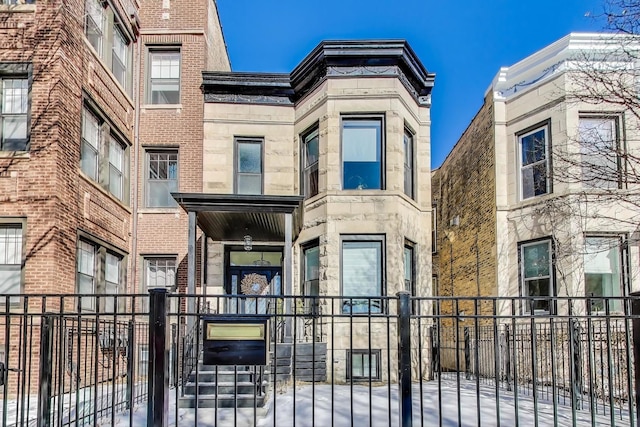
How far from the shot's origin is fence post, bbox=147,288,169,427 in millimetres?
5176

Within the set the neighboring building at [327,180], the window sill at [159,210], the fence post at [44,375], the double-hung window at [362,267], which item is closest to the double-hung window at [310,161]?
the neighboring building at [327,180]

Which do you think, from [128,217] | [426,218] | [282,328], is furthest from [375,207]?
[128,217]

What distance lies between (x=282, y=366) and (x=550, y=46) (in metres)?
9.16

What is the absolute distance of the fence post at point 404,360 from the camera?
5341 mm

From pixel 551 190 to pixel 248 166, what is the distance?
23.8 feet

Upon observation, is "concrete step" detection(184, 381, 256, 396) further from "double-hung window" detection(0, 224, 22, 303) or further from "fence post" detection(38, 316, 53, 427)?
"double-hung window" detection(0, 224, 22, 303)

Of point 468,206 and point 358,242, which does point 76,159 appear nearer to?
point 358,242

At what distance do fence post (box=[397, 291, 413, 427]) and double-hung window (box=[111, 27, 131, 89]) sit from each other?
10.9m

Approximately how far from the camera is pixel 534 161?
13109 mm

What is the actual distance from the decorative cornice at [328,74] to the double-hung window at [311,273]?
3914mm

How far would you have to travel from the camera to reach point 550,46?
1255 cm

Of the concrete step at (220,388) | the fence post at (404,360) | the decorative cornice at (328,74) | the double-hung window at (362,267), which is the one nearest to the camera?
the fence post at (404,360)

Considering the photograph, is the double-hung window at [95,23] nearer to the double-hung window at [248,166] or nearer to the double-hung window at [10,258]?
the double-hung window at [248,166]

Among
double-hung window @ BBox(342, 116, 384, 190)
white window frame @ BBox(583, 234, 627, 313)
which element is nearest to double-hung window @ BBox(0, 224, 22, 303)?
double-hung window @ BBox(342, 116, 384, 190)
